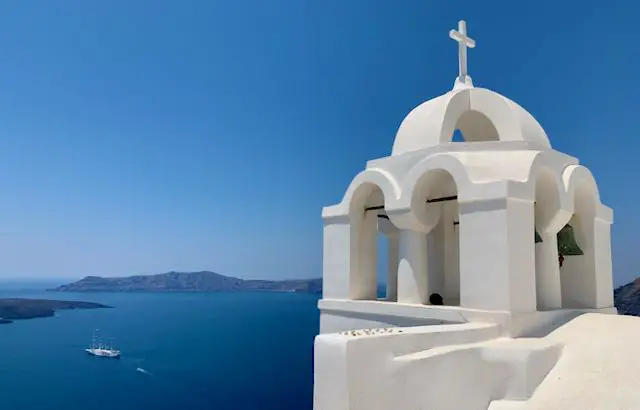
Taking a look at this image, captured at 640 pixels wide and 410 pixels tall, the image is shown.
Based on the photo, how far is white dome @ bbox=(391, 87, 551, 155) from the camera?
875cm

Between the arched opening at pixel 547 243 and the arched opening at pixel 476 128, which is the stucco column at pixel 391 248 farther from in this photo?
the arched opening at pixel 547 243

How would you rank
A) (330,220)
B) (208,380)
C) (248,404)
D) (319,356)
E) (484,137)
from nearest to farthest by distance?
(319,356)
(330,220)
(484,137)
(248,404)
(208,380)

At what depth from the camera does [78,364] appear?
55.3 m

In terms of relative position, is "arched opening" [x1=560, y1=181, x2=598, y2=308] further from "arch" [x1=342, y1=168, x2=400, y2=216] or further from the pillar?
"arch" [x1=342, y1=168, x2=400, y2=216]

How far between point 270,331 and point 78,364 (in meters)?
28.2

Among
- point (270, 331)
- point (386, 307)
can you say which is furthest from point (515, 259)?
point (270, 331)

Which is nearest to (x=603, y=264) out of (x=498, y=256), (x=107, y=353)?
(x=498, y=256)

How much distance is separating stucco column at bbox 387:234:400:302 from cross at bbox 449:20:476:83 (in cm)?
383

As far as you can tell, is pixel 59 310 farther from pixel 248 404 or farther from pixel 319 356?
pixel 319 356

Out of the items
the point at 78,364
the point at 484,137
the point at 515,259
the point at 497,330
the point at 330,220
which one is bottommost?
the point at 78,364

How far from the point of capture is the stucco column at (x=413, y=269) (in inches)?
327

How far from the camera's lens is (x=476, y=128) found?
35.1 feet

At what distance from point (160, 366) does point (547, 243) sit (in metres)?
51.3

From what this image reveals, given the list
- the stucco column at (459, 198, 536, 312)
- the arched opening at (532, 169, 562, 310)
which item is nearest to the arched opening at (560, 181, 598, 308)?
the arched opening at (532, 169, 562, 310)
